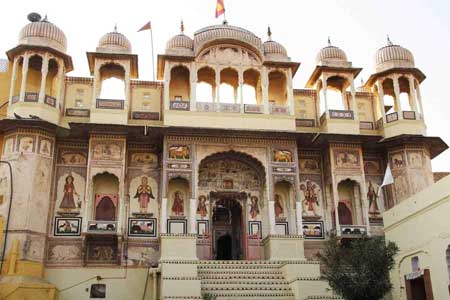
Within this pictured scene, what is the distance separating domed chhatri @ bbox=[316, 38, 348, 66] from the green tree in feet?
33.7

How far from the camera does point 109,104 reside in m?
20.8

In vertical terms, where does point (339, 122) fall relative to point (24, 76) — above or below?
below

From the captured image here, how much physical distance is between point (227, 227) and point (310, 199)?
10.8 feet

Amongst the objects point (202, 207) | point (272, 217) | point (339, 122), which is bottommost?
point (272, 217)

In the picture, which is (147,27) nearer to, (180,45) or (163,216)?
(180,45)

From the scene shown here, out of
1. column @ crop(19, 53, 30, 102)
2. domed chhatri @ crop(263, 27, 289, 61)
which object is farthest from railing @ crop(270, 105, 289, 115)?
column @ crop(19, 53, 30, 102)

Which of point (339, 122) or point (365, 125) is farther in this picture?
point (365, 125)

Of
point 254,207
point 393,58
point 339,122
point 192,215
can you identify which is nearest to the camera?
point 192,215

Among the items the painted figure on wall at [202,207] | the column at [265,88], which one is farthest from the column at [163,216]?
the column at [265,88]

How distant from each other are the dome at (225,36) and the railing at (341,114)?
138 inches

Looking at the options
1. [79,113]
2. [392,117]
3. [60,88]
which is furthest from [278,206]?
[60,88]

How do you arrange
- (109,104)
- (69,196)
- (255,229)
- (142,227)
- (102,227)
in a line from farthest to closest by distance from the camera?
(255,229) → (109,104) → (69,196) → (142,227) → (102,227)

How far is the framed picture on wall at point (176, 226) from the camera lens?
20.1 m

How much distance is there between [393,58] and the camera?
23.5m
